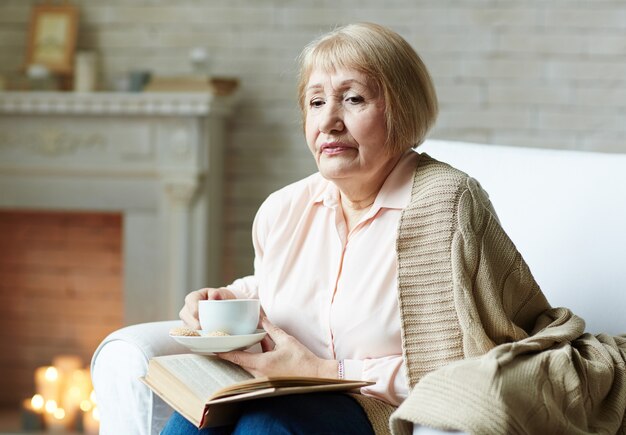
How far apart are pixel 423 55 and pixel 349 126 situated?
197cm

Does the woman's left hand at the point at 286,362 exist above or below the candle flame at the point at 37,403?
above

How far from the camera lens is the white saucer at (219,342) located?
1.56 meters

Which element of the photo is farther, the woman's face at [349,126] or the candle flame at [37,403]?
the candle flame at [37,403]

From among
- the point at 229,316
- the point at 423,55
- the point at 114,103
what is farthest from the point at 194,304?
the point at 423,55

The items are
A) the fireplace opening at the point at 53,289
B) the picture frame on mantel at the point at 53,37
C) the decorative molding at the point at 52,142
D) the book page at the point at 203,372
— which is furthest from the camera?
the fireplace opening at the point at 53,289

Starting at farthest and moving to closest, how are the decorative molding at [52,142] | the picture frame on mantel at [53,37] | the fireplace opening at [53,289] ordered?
the fireplace opening at [53,289], the picture frame on mantel at [53,37], the decorative molding at [52,142]

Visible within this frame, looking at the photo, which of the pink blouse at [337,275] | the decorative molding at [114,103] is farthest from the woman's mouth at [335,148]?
the decorative molding at [114,103]

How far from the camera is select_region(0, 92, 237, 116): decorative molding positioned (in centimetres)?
342

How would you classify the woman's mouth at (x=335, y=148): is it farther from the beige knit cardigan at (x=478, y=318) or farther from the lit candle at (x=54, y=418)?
the lit candle at (x=54, y=418)

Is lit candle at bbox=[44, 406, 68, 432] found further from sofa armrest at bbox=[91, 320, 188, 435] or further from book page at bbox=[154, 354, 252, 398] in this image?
book page at bbox=[154, 354, 252, 398]

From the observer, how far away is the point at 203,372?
1.58 m

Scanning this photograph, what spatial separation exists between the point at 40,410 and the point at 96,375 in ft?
6.18

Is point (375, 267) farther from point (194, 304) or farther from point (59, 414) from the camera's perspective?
point (59, 414)

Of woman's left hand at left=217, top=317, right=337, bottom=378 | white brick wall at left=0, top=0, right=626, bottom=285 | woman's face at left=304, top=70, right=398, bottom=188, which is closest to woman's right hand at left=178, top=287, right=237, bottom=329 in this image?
woman's left hand at left=217, top=317, right=337, bottom=378
